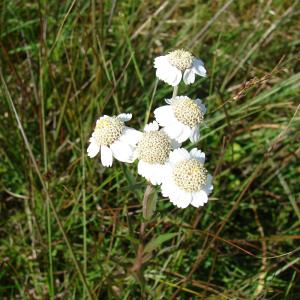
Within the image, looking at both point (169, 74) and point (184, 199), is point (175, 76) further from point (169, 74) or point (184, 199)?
point (184, 199)

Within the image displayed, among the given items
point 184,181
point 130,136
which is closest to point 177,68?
point 130,136

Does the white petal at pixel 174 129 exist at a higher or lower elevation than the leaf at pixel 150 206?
higher

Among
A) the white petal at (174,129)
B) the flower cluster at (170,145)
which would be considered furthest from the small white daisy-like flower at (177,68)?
the white petal at (174,129)

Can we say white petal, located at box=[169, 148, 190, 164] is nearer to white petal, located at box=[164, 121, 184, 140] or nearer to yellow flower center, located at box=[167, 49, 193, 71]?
white petal, located at box=[164, 121, 184, 140]

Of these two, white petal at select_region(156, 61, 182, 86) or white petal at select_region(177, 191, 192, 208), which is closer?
white petal at select_region(177, 191, 192, 208)

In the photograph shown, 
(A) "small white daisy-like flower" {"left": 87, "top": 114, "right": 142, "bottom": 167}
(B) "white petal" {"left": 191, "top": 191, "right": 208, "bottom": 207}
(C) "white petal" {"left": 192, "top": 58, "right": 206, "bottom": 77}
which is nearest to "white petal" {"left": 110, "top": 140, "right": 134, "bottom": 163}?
(A) "small white daisy-like flower" {"left": 87, "top": 114, "right": 142, "bottom": 167}

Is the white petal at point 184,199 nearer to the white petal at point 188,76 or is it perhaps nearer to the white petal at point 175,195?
the white petal at point 175,195

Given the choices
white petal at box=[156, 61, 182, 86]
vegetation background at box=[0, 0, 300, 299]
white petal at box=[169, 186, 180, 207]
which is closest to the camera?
white petal at box=[169, 186, 180, 207]
